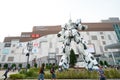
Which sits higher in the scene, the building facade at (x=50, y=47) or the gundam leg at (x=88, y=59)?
the building facade at (x=50, y=47)

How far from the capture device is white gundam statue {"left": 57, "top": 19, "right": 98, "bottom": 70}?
14461 millimetres

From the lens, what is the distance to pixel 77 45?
52.7 feet

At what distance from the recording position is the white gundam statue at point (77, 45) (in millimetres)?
14461

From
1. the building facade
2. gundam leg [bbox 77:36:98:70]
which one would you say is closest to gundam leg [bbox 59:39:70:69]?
gundam leg [bbox 77:36:98:70]

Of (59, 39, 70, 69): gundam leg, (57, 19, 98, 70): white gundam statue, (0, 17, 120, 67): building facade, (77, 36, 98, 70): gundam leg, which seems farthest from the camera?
(0, 17, 120, 67): building facade

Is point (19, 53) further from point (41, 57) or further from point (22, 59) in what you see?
point (41, 57)

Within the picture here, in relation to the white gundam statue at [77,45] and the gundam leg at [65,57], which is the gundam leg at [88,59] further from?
the gundam leg at [65,57]

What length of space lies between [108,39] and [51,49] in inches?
1040

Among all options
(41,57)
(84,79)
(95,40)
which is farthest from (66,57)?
(95,40)

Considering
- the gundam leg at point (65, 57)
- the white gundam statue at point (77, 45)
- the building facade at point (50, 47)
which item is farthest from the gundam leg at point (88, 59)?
the building facade at point (50, 47)

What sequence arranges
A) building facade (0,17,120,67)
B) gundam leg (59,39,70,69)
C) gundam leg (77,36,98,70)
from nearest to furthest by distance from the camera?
gundam leg (77,36,98,70), gundam leg (59,39,70,69), building facade (0,17,120,67)

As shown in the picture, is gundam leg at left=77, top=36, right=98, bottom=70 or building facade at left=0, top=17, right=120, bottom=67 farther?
building facade at left=0, top=17, right=120, bottom=67

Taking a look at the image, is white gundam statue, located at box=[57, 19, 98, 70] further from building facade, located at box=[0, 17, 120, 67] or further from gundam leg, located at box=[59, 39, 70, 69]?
building facade, located at box=[0, 17, 120, 67]

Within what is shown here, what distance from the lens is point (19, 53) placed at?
193ft
